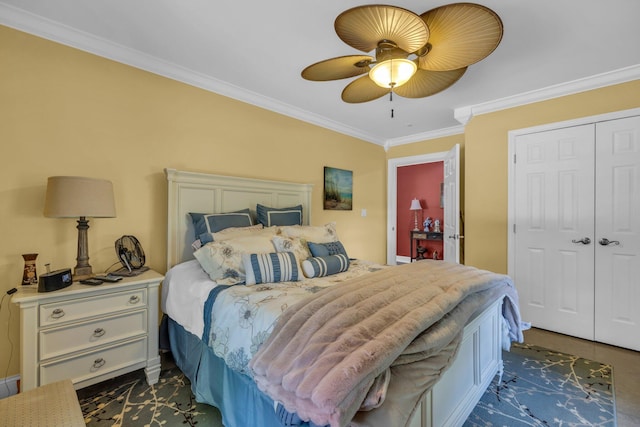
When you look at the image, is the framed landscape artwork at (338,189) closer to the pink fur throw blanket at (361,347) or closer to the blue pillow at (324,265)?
the blue pillow at (324,265)

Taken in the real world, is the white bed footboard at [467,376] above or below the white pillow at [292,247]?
below

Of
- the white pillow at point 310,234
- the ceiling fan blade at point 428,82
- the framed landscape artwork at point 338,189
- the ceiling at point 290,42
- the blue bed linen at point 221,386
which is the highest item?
the ceiling at point 290,42

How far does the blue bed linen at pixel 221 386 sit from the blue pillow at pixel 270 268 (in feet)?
1.69

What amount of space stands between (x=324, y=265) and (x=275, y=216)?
2.97 feet

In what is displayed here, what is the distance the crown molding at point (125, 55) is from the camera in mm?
1847

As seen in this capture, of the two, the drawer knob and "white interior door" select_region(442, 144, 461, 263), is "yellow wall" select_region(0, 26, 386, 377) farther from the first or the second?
"white interior door" select_region(442, 144, 461, 263)

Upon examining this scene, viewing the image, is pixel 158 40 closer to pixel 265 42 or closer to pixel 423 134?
pixel 265 42

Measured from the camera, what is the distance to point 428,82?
204cm

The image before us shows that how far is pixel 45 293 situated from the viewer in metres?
1.59

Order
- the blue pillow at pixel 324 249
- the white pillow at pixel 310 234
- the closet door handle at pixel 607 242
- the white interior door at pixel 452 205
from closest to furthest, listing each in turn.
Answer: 1. the blue pillow at pixel 324 249
2. the white pillow at pixel 310 234
3. the closet door handle at pixel 607 242
4. the white interior door at pixel 452 205

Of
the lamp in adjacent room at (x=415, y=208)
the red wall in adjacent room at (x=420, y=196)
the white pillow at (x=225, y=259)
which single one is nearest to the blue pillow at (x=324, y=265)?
the white pillow at (x=225, y=259)

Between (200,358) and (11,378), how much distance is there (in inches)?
47.7

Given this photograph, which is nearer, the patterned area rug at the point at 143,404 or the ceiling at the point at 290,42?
the patterned area rug at the point at 143,404

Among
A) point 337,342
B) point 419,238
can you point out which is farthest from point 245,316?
point 419,238
